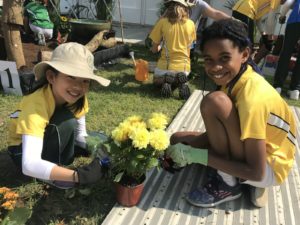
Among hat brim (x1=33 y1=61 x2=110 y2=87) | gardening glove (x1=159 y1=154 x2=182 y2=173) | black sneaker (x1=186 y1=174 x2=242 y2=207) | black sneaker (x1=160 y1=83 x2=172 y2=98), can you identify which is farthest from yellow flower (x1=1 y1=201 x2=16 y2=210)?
black sneaker (x1=160 y1=83 x2=172 y2=98)

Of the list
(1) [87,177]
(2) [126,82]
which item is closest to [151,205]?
(1) [87,177]

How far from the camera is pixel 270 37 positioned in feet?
18.2

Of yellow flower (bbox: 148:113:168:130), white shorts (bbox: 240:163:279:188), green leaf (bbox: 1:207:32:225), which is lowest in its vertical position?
green leaf (bbox: 1:207:32:225)

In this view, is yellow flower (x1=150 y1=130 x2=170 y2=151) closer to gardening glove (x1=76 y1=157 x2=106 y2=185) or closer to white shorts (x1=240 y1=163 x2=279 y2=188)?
gardening glove (x1=76 y1=157 x2=106 y2=185)

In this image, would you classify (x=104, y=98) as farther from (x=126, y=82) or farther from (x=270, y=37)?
(x=270, y=37)

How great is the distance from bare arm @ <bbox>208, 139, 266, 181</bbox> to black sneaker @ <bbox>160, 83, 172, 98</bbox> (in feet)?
7.10

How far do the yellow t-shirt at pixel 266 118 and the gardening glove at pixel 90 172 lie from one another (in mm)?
839

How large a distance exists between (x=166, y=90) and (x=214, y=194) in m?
2.15

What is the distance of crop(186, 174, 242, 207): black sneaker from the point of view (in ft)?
7.50

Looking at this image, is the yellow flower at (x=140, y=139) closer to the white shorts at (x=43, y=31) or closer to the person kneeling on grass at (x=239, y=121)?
the person kneeling on grass at (x=239, y=121)

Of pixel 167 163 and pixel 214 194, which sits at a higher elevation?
pixel 167 163

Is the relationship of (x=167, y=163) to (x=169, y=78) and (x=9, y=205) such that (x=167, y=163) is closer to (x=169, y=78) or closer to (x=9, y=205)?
(x=9, y=205)


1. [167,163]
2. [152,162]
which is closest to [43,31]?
[167,163]

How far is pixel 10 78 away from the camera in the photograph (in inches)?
154
